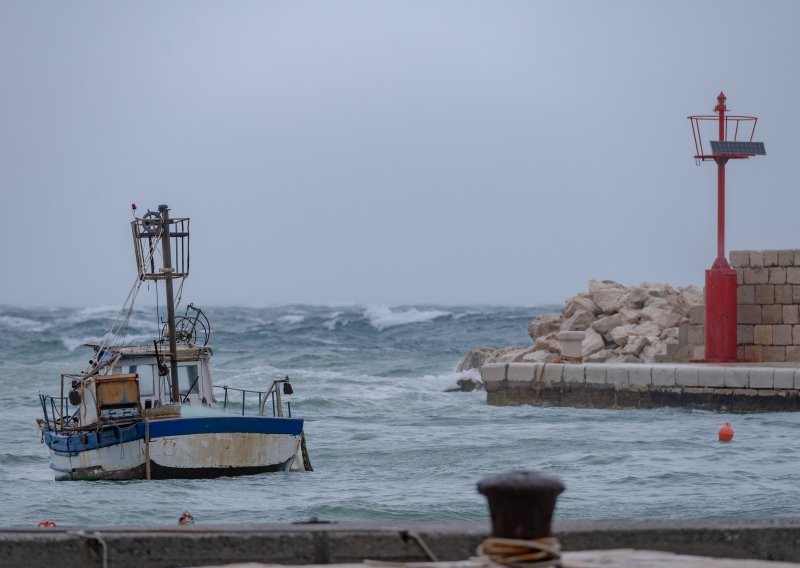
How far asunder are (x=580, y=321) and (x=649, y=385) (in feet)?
22.4

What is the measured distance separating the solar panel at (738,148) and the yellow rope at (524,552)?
17783 mm

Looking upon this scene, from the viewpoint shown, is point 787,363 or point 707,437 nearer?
point 707,437

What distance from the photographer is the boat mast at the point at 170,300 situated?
608 inches

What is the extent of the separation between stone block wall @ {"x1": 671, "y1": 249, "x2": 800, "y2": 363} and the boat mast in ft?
31.2

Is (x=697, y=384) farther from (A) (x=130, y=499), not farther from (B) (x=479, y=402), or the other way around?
(A) (x=130, y=499)

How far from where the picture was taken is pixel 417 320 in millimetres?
70125

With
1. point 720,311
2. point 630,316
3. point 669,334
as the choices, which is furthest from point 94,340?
point 720,311

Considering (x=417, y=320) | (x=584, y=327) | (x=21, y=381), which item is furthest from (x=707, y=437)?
(x=417, y=320)

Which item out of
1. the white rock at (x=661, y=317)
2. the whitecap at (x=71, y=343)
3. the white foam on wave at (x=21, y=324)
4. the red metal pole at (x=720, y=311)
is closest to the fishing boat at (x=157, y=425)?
the red metal pole at (x=720, y=311)

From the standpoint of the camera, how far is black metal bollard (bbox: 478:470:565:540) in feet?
12.0

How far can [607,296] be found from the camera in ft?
90.6

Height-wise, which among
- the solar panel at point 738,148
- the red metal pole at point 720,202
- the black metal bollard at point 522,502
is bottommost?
the black metal bollard at point 522,502

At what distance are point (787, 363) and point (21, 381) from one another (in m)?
21.3

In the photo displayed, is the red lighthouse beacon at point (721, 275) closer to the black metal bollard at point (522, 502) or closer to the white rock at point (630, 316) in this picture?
the white rock at point (630, 316)
